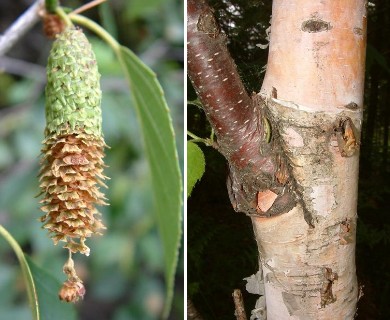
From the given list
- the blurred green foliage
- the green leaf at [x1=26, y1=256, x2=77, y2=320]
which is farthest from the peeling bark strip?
the blurred green foliage

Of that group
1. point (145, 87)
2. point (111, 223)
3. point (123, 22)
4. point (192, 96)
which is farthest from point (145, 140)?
point (123, 22)

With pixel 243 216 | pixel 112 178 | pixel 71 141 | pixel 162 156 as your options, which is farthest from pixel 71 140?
pixel 112 178

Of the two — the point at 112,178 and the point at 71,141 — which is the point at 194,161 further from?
the point at 112,178

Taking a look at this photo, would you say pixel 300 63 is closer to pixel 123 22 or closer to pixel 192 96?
pixel 192 96

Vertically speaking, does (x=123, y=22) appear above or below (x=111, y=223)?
above

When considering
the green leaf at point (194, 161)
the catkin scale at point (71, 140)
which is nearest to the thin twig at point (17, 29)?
the catkin scale at point (71, 140)

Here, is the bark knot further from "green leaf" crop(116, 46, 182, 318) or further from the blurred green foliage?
the blurred green foliage

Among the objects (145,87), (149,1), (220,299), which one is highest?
(149,1)
